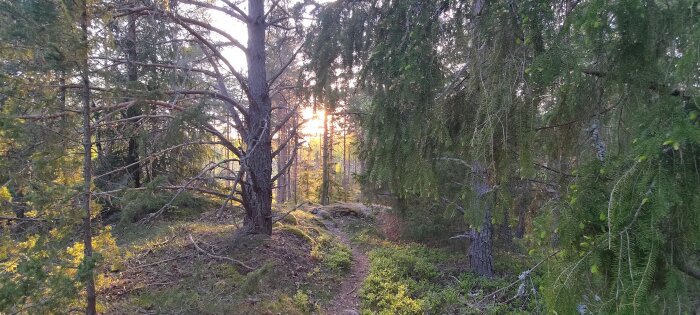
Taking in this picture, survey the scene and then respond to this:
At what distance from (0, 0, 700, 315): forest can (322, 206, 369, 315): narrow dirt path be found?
0.07 metres

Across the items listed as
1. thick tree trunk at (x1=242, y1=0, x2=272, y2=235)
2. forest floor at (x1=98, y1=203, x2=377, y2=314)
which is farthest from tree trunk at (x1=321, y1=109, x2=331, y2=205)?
forest floor at (x1=98, y1=203, x2=377, y2=314)

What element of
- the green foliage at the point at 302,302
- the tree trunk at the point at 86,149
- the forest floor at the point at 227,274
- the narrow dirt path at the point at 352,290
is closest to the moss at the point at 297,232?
the forest floor at the point at 227,274

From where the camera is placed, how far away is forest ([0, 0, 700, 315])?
5.74 ft

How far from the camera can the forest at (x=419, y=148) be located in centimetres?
175

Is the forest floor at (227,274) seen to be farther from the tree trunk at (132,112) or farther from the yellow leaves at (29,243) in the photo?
the tree trunk at (132,112)

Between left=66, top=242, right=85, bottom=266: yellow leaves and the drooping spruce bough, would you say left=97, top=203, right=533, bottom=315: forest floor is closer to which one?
left=66, top=242, right=85, bottom=266: yellow leaves

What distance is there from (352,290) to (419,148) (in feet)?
17.7

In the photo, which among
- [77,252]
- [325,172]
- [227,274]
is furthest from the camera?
[325,172]

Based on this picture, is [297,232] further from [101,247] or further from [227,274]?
[101,247]

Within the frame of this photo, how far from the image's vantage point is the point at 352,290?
26.1 ft

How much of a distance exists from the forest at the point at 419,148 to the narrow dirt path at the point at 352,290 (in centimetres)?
7

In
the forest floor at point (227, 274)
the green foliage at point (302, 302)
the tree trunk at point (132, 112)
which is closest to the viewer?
the forest floor at point (227, 274)

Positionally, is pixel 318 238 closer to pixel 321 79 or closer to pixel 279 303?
pixel 279 303

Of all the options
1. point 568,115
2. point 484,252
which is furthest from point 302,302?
point 568,115
